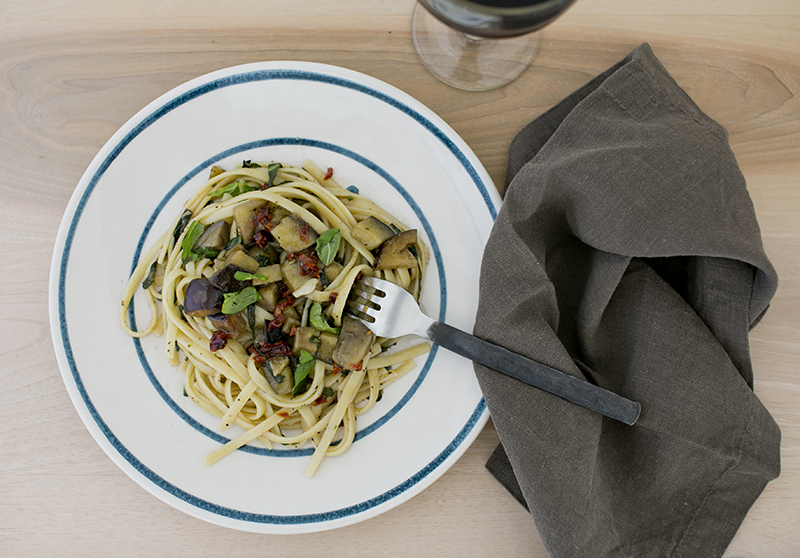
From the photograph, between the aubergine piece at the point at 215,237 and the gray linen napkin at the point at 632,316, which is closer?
the gray linen napkin at the point at 632,316

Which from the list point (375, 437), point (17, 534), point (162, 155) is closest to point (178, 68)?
point (162, 155)

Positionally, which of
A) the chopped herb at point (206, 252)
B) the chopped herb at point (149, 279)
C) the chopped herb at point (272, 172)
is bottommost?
the chopped herb at point (149, 279)

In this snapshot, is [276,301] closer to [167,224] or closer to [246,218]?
[246,218]

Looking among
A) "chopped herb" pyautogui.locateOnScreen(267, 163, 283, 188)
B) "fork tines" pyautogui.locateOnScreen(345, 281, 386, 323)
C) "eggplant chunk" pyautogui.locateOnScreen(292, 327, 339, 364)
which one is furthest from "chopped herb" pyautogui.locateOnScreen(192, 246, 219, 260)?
"fork tines" pyautogui.locateOnScreen(345, 281, 386, 323)

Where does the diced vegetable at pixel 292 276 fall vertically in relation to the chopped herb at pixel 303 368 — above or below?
above

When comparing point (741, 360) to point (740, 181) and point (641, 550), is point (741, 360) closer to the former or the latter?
point (740, 181)

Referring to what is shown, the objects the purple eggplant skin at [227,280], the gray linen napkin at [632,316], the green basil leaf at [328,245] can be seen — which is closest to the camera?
the gray linen napkin at [632,316]

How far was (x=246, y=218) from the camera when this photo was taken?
2023 millimetres

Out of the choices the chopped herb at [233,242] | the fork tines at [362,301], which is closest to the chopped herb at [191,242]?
the chopped herb at [233,242]

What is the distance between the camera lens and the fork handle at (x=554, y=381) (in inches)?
72.2

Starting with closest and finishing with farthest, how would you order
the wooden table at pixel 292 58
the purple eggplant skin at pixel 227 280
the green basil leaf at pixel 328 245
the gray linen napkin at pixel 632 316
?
the gray linen napkin at pixel 632 316 < the purple eggplant skin at pixel 227 280 < the green basil leaf at pixel 328 245 < the wooden table at pixel 292 58

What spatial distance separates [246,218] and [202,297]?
0.35 meters

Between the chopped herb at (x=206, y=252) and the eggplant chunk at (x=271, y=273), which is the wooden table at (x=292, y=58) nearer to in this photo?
the chopped herb at (x=206, y=252)

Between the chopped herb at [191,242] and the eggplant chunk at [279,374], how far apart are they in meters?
0.51
